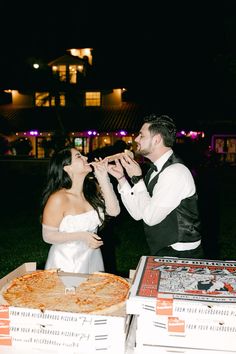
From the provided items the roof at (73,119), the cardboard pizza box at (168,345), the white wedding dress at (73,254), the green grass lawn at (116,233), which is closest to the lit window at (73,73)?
the roof at (73,119)

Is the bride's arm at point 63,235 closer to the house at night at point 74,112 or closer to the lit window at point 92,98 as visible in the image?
the house at night at point 74,112

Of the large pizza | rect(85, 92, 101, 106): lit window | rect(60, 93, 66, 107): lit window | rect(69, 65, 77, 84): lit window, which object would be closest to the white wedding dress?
the large pizza

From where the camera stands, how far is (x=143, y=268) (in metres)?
2.31

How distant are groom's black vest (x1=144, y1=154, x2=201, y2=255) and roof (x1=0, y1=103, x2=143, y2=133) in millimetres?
24069

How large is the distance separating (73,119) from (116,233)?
21.1m

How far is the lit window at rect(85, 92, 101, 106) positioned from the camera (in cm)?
3078

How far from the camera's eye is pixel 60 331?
1824 mm

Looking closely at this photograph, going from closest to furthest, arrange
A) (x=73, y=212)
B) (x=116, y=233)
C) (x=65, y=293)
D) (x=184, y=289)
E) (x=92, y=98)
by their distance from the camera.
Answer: (x=184, y=289), (x=65, y=293), (x=73, y=212), (x=116, y=233), (x=92, y=98)

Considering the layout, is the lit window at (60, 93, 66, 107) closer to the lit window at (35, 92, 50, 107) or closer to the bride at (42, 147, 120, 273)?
the lit window at (35, 92, 50, 107)

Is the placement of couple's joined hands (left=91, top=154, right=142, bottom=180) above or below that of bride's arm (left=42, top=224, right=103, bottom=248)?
above

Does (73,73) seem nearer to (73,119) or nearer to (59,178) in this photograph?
(73,119)

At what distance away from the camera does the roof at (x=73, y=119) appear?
2819 cm

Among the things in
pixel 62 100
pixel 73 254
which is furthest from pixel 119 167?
pixel 62 100

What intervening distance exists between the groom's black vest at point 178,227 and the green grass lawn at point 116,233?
4198 millimetres
